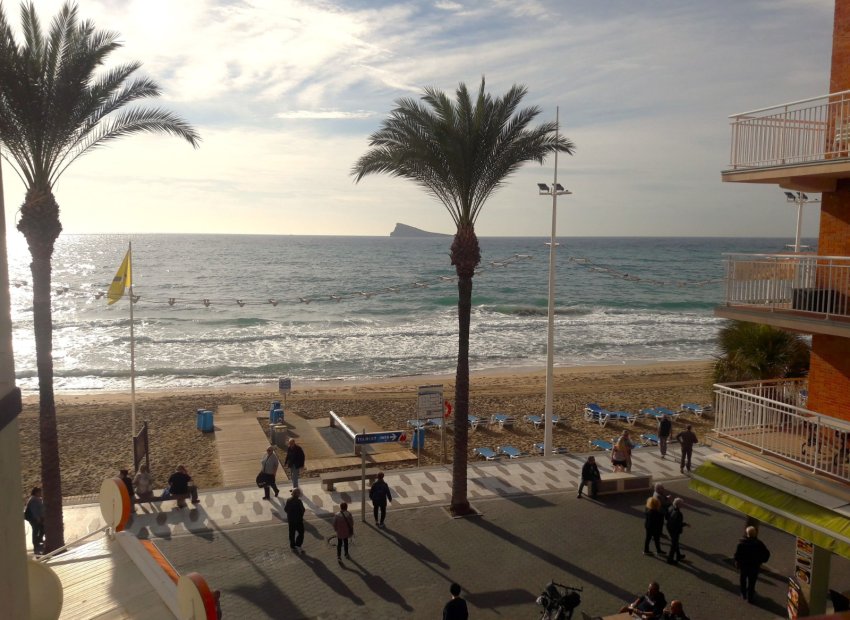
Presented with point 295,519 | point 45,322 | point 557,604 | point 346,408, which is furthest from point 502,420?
point 45,322

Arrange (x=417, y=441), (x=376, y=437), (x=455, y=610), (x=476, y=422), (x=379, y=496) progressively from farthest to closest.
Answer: (x=476, y=422), (x=417, y=441), (x=376, y=437), (x=379, y=496), (x=455, y=610)

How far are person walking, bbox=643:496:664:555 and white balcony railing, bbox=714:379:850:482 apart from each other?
206 centimetres

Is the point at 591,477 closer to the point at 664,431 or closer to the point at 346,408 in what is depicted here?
the point at 664,431

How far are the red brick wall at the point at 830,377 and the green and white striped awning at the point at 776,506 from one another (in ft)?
5.64

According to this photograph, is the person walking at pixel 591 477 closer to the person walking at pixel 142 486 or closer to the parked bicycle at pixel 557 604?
the parked bicycle at pixel 557 604

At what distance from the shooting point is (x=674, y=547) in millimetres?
12570

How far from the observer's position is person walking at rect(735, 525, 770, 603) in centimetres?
1091

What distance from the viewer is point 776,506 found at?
10047 millimetres

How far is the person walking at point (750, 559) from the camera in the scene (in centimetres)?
1091

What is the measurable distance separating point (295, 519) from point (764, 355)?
444 inches

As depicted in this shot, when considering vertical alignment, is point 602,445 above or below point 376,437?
below

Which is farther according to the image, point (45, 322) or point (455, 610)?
point (45, 322)

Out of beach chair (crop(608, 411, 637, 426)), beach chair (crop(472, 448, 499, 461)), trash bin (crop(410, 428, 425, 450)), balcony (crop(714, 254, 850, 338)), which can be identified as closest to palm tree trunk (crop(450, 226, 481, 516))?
beach chair (crop(472, 448, 499, 461))

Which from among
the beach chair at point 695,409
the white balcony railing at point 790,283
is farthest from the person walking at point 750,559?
the beach chair at point 695,409
